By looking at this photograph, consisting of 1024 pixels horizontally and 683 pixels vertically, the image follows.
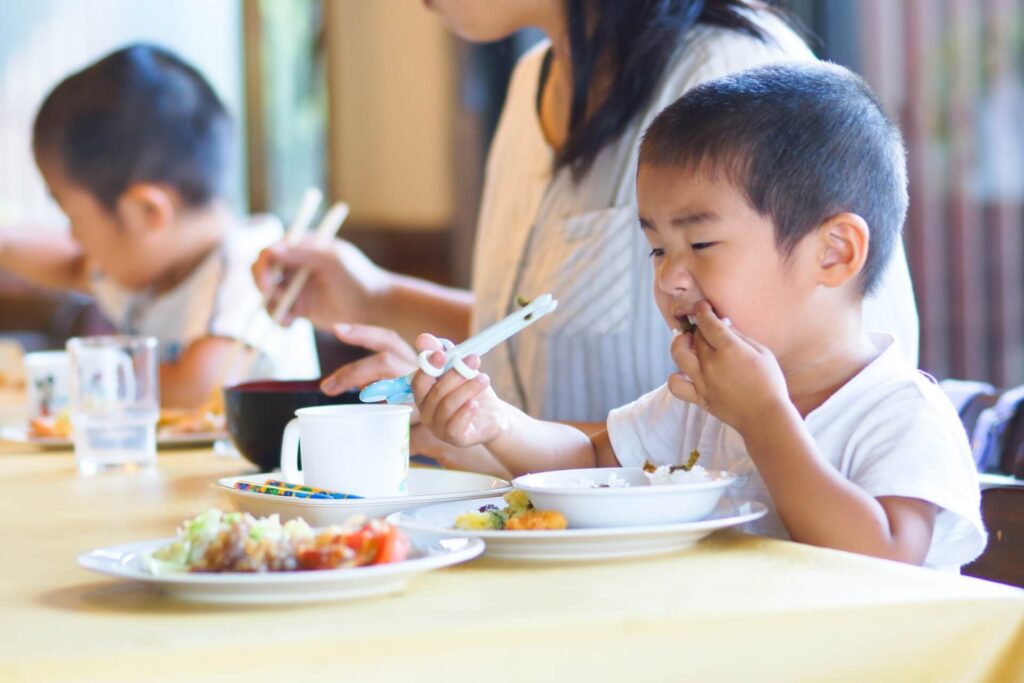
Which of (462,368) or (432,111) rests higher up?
(432,111)

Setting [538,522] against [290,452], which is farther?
[290,452]

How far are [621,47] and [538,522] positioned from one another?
941 mm

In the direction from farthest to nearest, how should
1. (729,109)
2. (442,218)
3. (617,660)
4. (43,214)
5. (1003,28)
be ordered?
(43,214)
(442,218)
(1003,28)
(729,109)
(617,660)

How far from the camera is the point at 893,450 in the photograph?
2.95 feet

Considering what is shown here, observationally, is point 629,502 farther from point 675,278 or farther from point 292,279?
point 292,279

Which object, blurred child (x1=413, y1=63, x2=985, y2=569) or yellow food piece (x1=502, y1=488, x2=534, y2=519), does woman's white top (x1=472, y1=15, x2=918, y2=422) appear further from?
yellow food piece (x1=502, y1=488, x2=534, y2=519)

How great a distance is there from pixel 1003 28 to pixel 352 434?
225cm

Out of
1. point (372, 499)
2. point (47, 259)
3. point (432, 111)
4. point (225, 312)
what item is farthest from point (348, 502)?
point (432, 111)

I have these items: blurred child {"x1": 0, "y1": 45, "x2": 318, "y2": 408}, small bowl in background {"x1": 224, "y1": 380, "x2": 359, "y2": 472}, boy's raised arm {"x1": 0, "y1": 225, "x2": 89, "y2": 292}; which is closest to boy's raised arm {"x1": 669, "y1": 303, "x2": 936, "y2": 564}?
small bowl in background {"x1": 224, "y1": 380, "x2": 359, "y2": 472}


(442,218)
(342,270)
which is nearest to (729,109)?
(342,270)

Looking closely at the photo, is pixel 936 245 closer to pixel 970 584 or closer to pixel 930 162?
pixel 930 162

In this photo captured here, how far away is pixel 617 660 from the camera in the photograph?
0.59 meters

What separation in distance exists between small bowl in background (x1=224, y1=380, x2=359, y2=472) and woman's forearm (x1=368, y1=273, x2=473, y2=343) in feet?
2.23

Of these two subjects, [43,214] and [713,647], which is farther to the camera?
[43,214]
